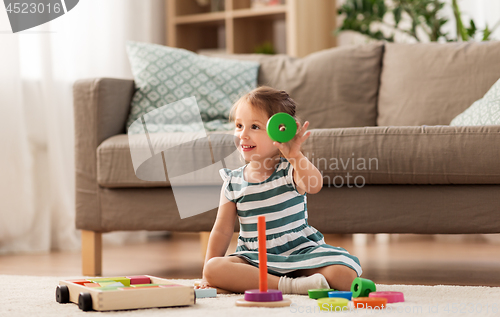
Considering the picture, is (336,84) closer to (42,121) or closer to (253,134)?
(253,134)

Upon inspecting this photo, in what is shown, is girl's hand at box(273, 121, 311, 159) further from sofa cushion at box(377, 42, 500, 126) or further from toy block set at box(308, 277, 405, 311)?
sofa cushion at box(377, 42, 500, 126)

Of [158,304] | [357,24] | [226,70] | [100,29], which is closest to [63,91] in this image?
[100,29]

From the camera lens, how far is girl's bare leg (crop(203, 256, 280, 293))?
1.21 meters

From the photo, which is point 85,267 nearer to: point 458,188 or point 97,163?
→ point 97,163

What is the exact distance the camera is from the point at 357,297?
1.09 m

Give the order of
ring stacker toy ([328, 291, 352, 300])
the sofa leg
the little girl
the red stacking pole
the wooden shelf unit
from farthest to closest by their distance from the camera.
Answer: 1. the wooden shelf unit
2. the sofa leg
3. the little girl
4. ring stacker toy ([328, 291, 352, 300])
5. the red stacking pole

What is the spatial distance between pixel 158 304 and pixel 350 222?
0.64 meters

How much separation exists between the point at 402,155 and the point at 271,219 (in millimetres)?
419

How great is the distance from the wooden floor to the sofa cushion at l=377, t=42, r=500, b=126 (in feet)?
1.57

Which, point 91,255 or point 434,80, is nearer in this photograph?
point 91,255

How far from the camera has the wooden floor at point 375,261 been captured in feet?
5.21

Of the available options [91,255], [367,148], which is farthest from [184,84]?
[367,148]

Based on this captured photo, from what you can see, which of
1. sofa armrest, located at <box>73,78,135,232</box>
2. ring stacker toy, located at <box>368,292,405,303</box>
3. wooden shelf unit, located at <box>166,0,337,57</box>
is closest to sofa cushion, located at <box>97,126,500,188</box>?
sofa armrest, located at <box>73,78,135,232</box>

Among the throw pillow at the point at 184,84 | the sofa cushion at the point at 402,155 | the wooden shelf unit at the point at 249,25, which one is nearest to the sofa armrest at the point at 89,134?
the throw pillow at the point at 184,84
